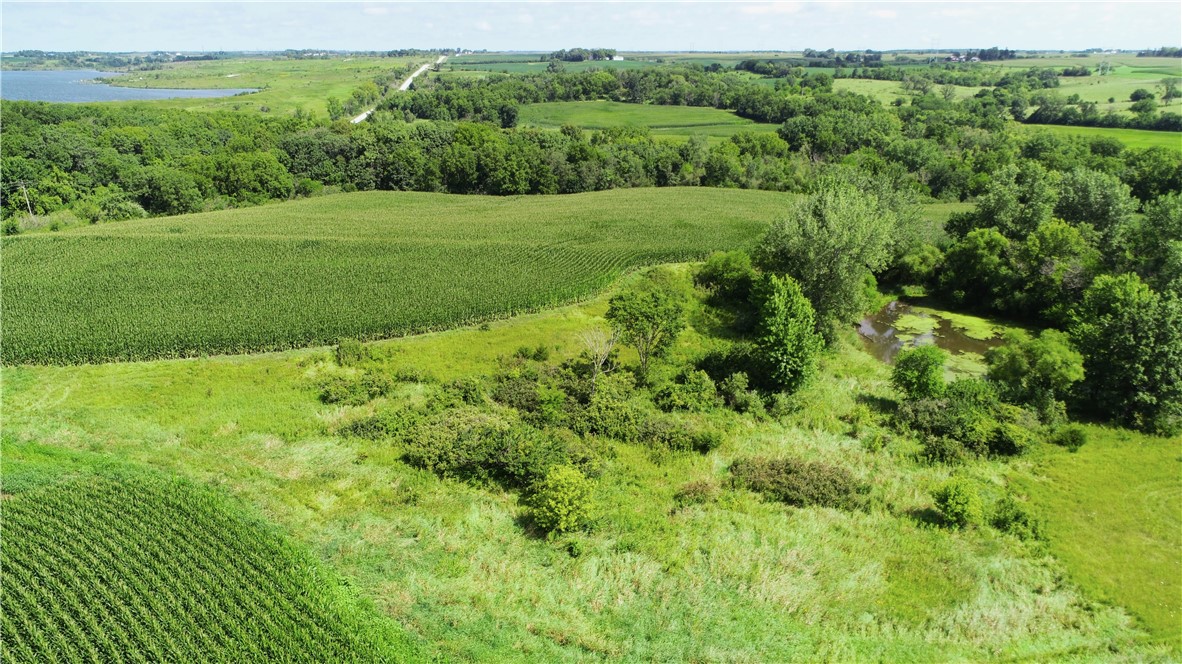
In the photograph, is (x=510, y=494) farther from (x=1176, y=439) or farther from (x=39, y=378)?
(x=1176, y=439)

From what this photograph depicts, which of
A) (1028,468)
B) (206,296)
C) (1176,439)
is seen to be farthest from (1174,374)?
(206,296)

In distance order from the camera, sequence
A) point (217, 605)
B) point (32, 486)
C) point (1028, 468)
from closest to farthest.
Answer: point (217, 605) → point (32, 486) → point (1028, 468)

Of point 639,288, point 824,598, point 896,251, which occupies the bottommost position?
point 824,598

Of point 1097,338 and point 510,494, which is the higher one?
point 1097,338

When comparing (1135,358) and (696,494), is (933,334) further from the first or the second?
(696,494)

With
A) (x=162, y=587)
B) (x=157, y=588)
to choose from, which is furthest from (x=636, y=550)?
(x=157, y=588)

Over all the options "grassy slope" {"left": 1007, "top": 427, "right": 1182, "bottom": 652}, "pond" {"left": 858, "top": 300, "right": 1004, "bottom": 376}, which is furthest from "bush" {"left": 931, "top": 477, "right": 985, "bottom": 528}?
"pond" {"left": 858, "top": 300, "right": 1004, "bottom": 376}

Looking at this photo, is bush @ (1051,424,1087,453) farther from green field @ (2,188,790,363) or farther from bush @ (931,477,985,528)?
green field @ (2,188,790,363)
